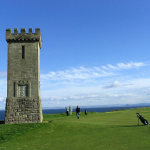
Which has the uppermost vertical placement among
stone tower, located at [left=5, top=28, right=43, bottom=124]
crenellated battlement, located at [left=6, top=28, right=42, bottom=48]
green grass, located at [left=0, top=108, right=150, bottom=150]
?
crenellated battlement, located at [left=6, top=28, right=42, bottom=48]

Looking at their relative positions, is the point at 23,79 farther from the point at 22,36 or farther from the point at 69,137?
the point at 69,137

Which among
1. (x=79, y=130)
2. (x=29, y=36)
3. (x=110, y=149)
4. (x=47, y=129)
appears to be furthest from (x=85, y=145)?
(x=29, y=36)

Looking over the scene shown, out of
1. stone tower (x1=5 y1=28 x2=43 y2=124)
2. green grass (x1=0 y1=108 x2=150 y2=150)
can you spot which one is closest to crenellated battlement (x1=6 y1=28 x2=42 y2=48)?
stone tower (x1=5 y1=28 x2=43 y2=124)

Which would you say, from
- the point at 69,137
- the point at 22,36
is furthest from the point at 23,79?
the point at 69,137

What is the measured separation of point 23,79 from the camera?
79.1 ft

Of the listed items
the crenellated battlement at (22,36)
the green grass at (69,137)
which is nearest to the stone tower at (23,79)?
the crenellated battlement at (22,36)

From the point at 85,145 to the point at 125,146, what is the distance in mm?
2703

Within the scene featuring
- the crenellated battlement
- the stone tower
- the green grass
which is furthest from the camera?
the crenellated battlement

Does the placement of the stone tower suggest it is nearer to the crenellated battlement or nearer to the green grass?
the crenellated battlement

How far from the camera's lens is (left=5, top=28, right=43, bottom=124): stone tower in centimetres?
2338

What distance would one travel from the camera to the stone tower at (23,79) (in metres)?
23.4

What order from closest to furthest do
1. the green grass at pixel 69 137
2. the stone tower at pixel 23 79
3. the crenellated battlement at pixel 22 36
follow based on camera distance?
the green grass at pixel 69 137 < the stone tower at pixel 23 79 < the crenellated battlement at pixel 22 36

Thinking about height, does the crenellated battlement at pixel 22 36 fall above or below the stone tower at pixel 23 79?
above

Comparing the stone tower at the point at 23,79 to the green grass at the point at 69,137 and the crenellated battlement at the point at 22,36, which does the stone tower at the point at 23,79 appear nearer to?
the crenellated battlement at the point at 22,36
